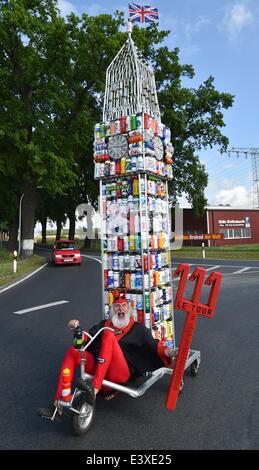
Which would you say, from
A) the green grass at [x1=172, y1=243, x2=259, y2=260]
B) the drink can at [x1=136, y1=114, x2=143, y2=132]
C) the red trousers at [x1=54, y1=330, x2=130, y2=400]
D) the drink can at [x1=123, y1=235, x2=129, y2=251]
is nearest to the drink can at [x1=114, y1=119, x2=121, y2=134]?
the drink can at [x1=136, y1=114, x2=143, y2=132]

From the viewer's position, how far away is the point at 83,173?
36.8 m

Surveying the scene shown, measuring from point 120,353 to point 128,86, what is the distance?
415cm

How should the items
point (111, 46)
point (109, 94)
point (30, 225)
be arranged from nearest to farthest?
point (109, 94) < point (111, 46) < point (30, 225)

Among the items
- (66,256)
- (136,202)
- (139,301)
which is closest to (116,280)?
(139,301)

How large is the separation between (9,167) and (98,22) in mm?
11588

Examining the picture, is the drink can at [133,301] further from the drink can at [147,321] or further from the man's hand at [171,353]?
the man's hand at [171,353]

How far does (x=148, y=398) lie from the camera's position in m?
4.17

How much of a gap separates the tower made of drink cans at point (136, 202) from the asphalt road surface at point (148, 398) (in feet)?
3.41

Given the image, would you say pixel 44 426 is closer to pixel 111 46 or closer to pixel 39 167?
pixel 39 167

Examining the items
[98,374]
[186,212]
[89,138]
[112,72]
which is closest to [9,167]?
[89,138]

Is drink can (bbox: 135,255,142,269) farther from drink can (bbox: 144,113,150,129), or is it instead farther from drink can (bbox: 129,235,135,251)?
drink can (bbox: 144,113,150,129)

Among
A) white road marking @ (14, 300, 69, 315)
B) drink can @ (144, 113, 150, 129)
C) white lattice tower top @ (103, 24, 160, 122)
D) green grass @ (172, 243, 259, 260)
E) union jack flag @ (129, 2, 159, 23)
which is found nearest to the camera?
drink can @ (144, 113, 150, 129)

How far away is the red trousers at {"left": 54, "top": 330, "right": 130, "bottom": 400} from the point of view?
3604 millimetres

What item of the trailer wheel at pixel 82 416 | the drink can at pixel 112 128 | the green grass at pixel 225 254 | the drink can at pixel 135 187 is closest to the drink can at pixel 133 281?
the drink can at pixel 135 187
